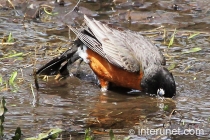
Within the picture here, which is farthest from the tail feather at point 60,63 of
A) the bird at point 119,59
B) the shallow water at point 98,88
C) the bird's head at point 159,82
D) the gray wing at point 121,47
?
the bird's head at point 159,82

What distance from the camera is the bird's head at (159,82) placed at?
19.7ft

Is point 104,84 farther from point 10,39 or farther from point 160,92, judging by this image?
point 10,39

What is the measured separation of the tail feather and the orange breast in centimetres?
27

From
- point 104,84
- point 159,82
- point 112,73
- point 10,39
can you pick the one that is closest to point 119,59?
point 112,73

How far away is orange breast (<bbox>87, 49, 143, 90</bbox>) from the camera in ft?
20.7

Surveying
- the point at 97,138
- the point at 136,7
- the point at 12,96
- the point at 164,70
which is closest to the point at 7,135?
the point at 97,138

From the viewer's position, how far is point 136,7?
30.9 feet

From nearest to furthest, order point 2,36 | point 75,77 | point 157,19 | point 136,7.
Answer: point 75,77, point 2,36, point 157,19, point 136,7

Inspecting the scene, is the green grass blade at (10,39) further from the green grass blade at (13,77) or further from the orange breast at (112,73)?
the green grass blade at (13,77)

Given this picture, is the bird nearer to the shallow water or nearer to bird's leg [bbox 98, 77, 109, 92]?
bird's leg [bbox 98, 77, 109, 92]

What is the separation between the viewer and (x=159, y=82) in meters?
6.16

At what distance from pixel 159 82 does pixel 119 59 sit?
0.50 metres

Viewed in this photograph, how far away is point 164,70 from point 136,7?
3441 millimetres

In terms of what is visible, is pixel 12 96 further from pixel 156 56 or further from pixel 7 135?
pixel 156 56
